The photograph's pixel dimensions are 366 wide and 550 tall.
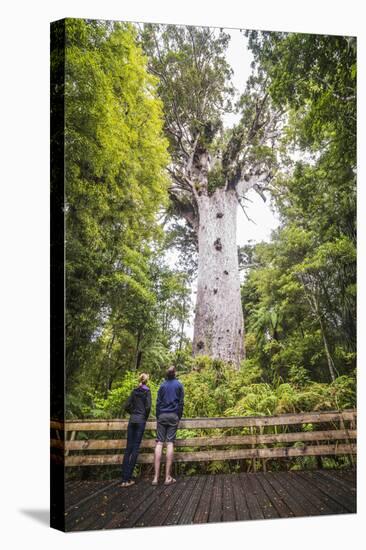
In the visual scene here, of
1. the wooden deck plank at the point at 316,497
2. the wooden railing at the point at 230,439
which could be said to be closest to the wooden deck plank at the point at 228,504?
the wooden railing at the point at 230,439

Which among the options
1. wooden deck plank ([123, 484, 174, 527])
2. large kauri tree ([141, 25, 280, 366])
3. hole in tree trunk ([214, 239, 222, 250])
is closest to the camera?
wooden deck plank ([123, 484, 174, 527])

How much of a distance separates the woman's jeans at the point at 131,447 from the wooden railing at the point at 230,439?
0.06 metres

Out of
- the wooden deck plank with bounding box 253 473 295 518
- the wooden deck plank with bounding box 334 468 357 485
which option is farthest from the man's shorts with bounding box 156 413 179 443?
the wooden deck plank with bounding box 334 468 357 485

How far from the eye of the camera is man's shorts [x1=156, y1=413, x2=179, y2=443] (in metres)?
8.41

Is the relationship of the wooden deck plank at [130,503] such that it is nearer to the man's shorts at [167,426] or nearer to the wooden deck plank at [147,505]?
the wooden deck plank at [147,505]

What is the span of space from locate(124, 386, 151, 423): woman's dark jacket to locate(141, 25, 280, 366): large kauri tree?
3.07ft

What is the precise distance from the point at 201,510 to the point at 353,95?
509 cm

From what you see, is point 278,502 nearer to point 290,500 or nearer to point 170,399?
point 290,500

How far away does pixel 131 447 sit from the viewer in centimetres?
822

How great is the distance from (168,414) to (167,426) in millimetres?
131

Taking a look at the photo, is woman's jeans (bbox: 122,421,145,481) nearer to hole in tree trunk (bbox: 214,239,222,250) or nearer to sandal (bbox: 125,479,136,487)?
sandal (bbox: 125,479,136,487)

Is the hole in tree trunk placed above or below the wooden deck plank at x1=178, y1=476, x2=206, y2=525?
above

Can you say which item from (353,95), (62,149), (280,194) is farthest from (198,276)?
(353,95)

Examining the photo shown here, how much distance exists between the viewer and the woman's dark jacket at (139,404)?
829 centimetres
